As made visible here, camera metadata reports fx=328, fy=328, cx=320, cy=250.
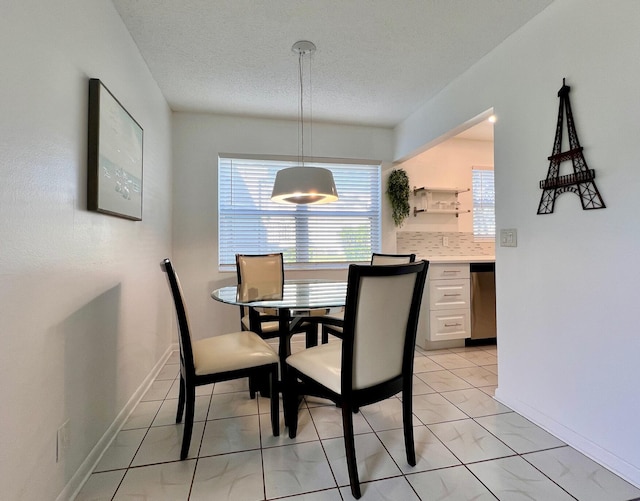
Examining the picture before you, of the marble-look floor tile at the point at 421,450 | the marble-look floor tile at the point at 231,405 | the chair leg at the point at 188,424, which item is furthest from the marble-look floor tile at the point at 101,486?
the marble-look floor tile at the point at 421,450

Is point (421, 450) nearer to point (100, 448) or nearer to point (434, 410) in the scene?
point (434, 410)

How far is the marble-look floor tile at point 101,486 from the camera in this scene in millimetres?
1346

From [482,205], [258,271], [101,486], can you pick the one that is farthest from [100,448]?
[482,205]

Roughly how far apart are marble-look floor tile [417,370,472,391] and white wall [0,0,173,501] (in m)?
2.06

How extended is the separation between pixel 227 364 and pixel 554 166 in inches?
80.1

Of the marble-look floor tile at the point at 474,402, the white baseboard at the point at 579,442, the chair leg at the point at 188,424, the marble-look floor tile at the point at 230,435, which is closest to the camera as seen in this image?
the white baseboard at the point at 579,442

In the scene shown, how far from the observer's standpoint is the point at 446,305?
318cm

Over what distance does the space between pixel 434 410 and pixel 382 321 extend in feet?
3.47

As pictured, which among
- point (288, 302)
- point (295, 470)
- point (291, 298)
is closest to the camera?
point (295, 470)

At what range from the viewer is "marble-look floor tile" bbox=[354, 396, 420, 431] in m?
1.88

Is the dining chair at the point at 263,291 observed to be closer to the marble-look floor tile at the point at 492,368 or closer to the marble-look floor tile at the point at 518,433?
the marble-look floor tile at the point at 518,433

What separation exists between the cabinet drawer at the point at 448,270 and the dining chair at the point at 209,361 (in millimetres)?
1922

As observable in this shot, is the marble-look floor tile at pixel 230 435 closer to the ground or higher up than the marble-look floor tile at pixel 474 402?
closer to the ground

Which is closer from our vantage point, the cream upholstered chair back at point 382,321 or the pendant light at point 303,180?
the cream upholstered chair back at point 382,321
